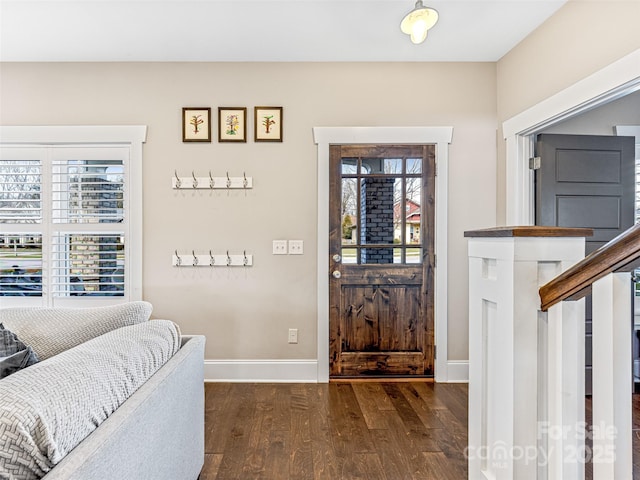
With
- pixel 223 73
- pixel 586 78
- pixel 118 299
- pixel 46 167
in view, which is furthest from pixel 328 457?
pixel 46 167

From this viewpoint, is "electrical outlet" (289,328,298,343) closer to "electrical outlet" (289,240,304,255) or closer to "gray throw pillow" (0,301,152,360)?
"electrical outlet" (289,240,304,255)

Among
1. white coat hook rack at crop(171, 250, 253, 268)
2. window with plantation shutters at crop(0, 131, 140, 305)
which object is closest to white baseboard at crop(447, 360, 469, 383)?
white coat hook rack at crop(171, 250, 253, 268)

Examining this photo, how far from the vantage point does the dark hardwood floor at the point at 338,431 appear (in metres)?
1.87

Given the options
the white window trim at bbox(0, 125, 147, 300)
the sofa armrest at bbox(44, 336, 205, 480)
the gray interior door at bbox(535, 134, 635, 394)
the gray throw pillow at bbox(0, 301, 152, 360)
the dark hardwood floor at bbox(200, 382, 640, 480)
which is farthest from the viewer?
the white window trim at bbox(0, 125, 147, 300)

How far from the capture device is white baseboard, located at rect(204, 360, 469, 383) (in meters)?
3.03

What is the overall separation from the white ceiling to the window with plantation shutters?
2.70 ft

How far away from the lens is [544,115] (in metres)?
2.46

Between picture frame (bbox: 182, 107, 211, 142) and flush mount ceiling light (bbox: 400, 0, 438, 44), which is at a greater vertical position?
flush mount ceiling light (bbox: 400, 0, 438, 44)

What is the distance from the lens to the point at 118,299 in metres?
3.07

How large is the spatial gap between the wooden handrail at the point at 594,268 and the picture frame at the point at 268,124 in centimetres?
250

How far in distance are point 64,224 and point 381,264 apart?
8.79ft

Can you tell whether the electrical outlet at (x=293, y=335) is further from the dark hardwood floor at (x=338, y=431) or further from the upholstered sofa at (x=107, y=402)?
the upholstered sofa at (x=107, y=402)

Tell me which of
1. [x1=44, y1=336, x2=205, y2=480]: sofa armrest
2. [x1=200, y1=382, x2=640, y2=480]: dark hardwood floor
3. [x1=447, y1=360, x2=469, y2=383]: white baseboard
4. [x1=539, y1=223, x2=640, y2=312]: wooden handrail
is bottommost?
[x1=200, y1=382, x2=640, y2=480]: dark hardwood floor

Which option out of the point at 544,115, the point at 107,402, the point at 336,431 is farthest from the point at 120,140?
the point at 544,115
